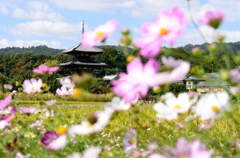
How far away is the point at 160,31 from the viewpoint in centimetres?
65

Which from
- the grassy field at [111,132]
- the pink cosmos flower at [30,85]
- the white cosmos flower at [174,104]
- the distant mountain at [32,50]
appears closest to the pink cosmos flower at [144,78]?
the grassy field at [111,132]

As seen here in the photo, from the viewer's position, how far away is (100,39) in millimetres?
720

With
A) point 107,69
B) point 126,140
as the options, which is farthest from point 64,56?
point 126,140

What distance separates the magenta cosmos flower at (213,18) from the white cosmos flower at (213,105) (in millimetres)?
207

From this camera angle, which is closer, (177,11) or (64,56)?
(177,11)

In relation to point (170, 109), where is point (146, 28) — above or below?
above

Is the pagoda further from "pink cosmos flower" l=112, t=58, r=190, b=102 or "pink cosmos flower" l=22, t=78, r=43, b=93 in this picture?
"pink cosmos flower" l=112, t=58, r=190, b=102

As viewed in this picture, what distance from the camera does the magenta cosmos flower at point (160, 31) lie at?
0.60 m

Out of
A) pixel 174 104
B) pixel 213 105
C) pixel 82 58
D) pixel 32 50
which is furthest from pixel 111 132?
pixel 32 50

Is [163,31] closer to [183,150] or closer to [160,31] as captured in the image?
[160,31]

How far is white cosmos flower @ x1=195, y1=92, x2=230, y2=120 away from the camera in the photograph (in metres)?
0.73

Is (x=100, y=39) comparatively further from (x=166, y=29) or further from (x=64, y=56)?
(x=64, y=56)

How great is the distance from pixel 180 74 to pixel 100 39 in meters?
0.27

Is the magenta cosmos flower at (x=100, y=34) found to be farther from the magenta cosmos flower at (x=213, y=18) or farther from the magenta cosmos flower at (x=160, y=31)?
the magenta cosmos flower at (x=213, y=18)
